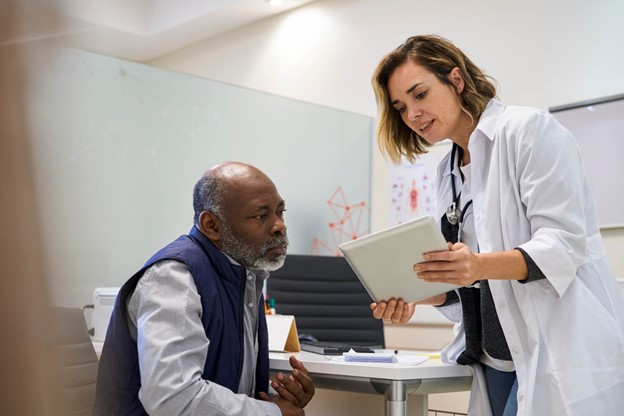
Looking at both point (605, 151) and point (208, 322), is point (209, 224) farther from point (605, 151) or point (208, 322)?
point (605, 151)

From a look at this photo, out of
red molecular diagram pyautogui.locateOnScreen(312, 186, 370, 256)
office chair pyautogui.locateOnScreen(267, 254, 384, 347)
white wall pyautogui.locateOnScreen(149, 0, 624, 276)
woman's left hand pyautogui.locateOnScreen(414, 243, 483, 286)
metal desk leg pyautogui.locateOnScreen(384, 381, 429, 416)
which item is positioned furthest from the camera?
red molecular diagram pyautogui.locateOnScreen(312, 186, 370, 256)

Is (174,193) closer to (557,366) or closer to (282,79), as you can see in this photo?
(282,79)

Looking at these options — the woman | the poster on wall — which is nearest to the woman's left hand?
the woman

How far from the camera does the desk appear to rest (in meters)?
1.52

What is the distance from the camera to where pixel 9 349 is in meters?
0.20

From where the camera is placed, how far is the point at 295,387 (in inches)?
63.3

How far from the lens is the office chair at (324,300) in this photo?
3.11 m

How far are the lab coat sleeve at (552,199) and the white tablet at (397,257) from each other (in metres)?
0.19

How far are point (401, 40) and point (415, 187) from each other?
90 centimetres

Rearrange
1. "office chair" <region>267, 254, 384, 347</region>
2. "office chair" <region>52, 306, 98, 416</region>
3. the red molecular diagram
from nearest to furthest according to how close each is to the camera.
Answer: "office chair" <region>52, 306, 98, 416</region> < "office chair" <region>267, 254, 384, 347</region> < the red molecular diagram

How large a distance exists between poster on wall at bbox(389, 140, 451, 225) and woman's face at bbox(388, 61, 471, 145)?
222cm

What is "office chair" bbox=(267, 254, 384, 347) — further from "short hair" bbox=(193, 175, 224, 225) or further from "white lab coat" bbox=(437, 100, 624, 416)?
"white lab coat" bbox=(437, 100, 624, 416)

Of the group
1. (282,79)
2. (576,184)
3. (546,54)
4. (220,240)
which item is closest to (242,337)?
(220,240)

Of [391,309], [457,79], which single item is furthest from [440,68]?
[391,309]
